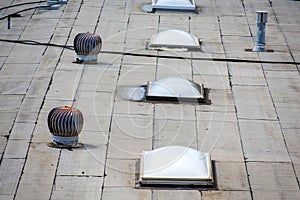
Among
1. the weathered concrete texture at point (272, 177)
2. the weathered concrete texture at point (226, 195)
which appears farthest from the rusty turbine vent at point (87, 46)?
the weathered concrete texture at point (226, 195)

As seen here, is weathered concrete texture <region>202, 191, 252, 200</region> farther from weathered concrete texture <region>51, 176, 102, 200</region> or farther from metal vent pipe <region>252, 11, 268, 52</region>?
metal vent pipe <region>252, 11, 268, 52</region>

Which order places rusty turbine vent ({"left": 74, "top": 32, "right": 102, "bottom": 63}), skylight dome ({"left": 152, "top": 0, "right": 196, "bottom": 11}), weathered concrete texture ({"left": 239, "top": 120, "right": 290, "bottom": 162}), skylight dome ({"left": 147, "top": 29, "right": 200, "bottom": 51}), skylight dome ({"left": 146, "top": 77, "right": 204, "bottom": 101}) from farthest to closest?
1. skylight dome ({"left": 152, "top": 0, "right": 196, "bottom": 11})
2. skylight dome ({"left": 147, "top": 29, "right": 200, "bottom": 51})
3. rusty turbine vent ({"left": 74, "top": 32, "right": 102, "bottom": 63})
4. skylight dome ({"left": 146, "top": 77, "right": 204, "bottom": 101})
5. weathered concrete texture ({"left": 239, "top": 120, "right": 290, "bottom": 162})

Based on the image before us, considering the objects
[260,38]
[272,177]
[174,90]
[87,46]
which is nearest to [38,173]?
[272,177]

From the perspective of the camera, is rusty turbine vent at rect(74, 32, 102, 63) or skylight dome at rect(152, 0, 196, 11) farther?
skylight dome at rect(152, 0, 196, 11)

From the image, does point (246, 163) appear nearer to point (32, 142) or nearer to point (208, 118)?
point (208, 118)

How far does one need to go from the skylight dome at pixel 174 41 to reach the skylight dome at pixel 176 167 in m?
9.32

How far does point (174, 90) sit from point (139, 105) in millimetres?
1299

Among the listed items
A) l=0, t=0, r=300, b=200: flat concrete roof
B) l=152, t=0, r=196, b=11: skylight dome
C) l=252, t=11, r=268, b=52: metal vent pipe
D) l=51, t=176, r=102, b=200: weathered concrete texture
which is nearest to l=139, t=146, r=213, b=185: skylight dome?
l=0, t=0, r=300, b=200: flat concrete roof

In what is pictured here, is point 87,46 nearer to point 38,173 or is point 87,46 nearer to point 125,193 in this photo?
point 38,173

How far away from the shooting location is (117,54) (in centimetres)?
2758

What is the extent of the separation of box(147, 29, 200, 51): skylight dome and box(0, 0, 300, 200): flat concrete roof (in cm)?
46

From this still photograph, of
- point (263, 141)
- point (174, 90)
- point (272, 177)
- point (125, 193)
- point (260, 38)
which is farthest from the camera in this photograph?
point (260, 38)

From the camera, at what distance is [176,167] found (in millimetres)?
18688

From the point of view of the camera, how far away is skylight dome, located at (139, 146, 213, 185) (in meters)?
18.5
